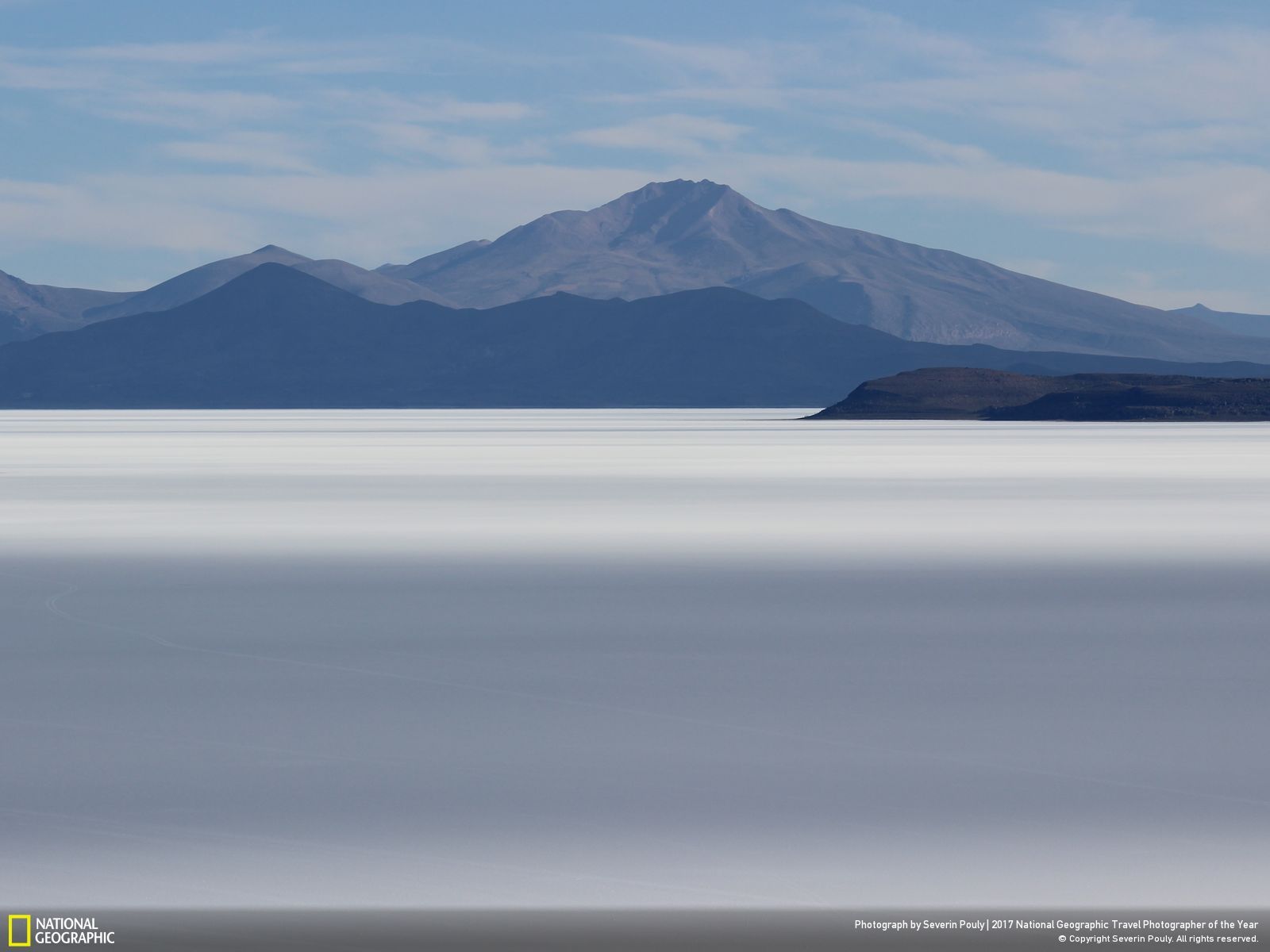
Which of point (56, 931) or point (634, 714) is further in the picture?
point (634, 714)

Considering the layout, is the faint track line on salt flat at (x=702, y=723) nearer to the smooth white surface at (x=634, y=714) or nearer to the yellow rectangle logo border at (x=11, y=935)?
the smooth white surface at (x=634, y=714)

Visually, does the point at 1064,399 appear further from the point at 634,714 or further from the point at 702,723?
the point at 702,723

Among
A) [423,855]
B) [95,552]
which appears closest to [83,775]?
[423,855]

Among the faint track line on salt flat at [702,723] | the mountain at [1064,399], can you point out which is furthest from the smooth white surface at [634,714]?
the mountain at [1064,399]

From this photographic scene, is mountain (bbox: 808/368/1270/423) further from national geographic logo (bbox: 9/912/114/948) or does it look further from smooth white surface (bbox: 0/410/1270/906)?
national geographic logo (bbox: 9/912/114/948)

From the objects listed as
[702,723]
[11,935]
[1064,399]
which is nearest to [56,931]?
[11,935]

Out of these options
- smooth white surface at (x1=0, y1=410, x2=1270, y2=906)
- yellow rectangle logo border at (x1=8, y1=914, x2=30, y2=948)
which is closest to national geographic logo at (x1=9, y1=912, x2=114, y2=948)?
yellow rectangle logo border at (x1=8, y1=914, x2=30, y2=948)
